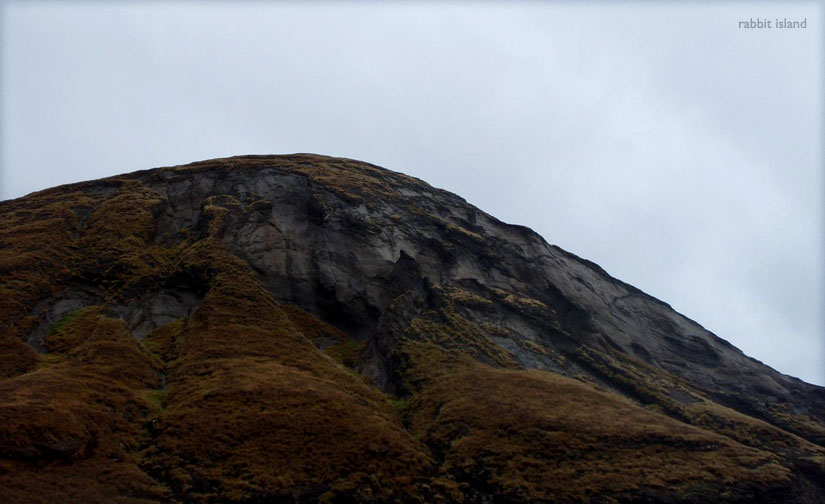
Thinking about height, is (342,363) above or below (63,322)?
above

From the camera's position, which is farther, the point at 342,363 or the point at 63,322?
the point at 342,363

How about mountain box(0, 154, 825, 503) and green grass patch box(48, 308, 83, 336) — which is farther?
green grass patch box(48, 308, 83, 336)

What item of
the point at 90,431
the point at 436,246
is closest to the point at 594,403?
the point at 436,246

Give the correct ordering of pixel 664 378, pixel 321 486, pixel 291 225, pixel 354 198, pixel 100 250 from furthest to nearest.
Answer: pixel 354 198 < pixel 291 225 < pixel 664 378 < pixel 100 250 < pixel 321 486

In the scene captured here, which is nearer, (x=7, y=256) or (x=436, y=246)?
(x=7, y=256)

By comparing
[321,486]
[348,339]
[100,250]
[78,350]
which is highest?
[100,250]

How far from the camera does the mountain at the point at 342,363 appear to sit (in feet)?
111

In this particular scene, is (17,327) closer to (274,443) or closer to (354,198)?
(274,443)

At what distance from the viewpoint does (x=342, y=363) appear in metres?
53.6

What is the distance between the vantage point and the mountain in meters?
33.9

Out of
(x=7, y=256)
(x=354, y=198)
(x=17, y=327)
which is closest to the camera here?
(x=17, y=327)

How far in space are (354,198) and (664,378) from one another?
40.4 m

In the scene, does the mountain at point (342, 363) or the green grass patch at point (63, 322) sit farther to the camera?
the green grass patch at point (63, 322)

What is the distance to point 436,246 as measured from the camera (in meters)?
70.6
